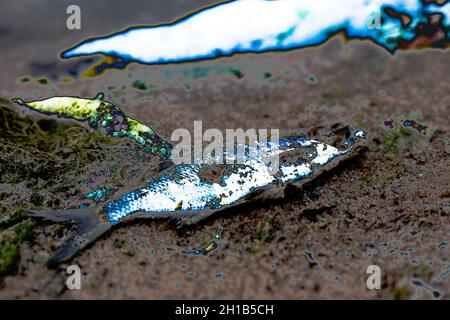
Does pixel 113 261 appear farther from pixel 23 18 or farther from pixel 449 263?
pixel 23 18

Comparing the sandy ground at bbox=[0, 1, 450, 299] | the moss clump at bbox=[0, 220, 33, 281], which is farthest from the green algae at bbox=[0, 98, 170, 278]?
the sandy ground at bbox=[0, 1, 450, 299]

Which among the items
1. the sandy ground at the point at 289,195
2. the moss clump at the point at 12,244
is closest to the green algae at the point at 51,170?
the moss clump at the point at 12,244

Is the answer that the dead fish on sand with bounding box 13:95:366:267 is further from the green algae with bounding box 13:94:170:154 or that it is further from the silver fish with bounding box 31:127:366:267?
the green algae with bounding box 13:94:170:154

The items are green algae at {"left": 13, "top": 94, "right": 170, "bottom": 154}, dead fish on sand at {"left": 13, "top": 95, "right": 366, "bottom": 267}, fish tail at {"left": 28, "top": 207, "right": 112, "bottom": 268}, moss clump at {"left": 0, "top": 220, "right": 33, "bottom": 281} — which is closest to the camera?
moss clump at {"left": 0, "top": 220, "right": 33, "bottom": 281}

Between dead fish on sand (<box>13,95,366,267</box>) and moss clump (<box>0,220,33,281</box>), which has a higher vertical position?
dead fish on sand (<box>13,95,366,267</box>)

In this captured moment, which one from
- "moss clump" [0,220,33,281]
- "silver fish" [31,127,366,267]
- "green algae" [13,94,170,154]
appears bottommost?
"moss clump" [0,220,33,281]

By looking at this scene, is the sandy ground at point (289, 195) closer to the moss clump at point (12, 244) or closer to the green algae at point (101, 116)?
the moss clump at point (12, 244)

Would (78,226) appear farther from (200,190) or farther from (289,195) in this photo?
(289,195)
